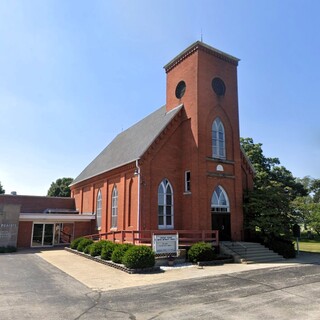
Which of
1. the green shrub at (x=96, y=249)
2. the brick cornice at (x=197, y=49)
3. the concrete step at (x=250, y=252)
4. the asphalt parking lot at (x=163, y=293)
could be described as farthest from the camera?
the brick cornice at (x=197, y=49)

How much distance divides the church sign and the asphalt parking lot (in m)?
10.3

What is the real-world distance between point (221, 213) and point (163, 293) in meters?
12.5

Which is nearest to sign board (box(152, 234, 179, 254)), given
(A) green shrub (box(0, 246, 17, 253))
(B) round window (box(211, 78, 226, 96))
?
(B) round window (box(211, 78, 226, 96))

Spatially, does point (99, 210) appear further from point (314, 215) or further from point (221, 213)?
point (314, 215)

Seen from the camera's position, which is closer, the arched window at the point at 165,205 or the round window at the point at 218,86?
the arched window at the point at 165,205

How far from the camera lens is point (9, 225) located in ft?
84.7

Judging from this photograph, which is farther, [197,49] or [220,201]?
[197,49]

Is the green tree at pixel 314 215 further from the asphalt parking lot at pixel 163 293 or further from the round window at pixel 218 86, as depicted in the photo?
the round window at pixel 218 86

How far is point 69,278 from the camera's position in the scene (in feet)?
45.1

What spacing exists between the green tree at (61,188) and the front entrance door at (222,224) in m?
41.4

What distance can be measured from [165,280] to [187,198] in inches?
377

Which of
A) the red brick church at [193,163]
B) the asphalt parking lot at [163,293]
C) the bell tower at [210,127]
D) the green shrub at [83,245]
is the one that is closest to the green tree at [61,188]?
the red brick church at [193,163]

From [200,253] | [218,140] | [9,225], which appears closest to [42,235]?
[9,225]

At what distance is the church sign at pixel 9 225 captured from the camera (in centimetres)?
2538
